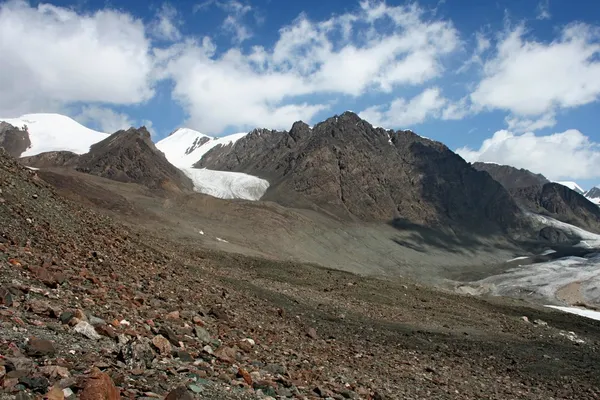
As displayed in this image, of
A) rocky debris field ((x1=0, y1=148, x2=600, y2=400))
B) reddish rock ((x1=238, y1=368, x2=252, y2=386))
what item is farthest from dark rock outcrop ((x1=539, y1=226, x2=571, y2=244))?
reddish rock ((x1=238, y1=368, x2=252, y2=386))

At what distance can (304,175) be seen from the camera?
153 meters

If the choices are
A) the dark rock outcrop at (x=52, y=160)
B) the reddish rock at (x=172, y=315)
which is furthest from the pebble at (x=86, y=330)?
the dark rock outcrop at (x=52, y=160)

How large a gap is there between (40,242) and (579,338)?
31.2 meters

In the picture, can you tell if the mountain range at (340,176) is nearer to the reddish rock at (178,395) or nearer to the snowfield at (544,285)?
the snowfield at (544,285)

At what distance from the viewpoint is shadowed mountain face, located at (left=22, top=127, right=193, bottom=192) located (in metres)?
134

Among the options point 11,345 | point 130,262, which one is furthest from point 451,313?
point 11,345

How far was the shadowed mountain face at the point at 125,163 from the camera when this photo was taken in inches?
5261

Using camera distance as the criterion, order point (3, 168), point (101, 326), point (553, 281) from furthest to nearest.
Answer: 1. point (553, 281)
2. point (3, 168)
3. point (101, 326)

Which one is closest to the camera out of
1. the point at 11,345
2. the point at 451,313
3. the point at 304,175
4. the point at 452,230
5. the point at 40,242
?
the point at 11,345

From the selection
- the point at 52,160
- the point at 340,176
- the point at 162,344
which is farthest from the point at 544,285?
the point at 52,160

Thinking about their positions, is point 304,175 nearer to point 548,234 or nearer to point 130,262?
point 548,234

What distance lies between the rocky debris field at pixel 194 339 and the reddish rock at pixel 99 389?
0.6 inches

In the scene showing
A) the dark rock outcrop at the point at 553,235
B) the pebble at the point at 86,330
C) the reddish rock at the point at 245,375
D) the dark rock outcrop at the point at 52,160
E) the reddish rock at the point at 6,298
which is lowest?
the reddish rock at the point at 245,375

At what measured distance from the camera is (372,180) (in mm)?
163750
